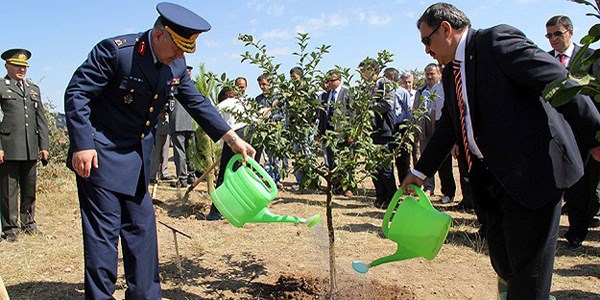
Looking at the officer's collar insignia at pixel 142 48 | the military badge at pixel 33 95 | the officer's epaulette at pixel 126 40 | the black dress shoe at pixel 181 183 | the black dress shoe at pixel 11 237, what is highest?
the officer's epaulette at pixel 126 40

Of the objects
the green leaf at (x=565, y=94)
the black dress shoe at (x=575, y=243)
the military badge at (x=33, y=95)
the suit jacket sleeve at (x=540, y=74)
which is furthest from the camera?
the military badge at (x=33, y=95)

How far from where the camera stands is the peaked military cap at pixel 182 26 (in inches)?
109

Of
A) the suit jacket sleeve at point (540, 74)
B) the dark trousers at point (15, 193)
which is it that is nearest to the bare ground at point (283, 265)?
the dark trousers at point (15, 193)

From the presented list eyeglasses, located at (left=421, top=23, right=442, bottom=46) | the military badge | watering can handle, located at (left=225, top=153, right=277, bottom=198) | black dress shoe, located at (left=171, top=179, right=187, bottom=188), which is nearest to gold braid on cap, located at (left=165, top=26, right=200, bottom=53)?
watering can handle, located at (left=225, top=153, right=277, bottom=198)

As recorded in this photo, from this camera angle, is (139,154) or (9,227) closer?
(139,154)

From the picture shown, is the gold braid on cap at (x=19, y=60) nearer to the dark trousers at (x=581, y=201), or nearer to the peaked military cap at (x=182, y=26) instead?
the peaked military cap at (x=182, y=26)

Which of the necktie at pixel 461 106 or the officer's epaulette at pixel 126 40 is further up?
the officer's epaulette at pixel 126 40

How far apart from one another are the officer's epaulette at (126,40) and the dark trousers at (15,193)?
3.23m

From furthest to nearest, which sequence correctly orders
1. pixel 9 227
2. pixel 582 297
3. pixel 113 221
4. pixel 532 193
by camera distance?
pixel 9 227 < pixel 582 297 < pixel 113 221 < pixel 532 193

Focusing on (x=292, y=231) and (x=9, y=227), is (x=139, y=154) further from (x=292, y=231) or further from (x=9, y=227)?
(x=9, y=227)

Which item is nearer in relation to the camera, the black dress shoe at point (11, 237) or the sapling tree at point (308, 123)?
the sapling tree at point (308, 123)

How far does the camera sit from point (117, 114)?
297 cm

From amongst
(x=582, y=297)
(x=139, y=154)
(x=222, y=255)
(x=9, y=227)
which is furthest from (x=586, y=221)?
(x=9, y=227)

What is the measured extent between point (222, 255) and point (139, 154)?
1.91 m
